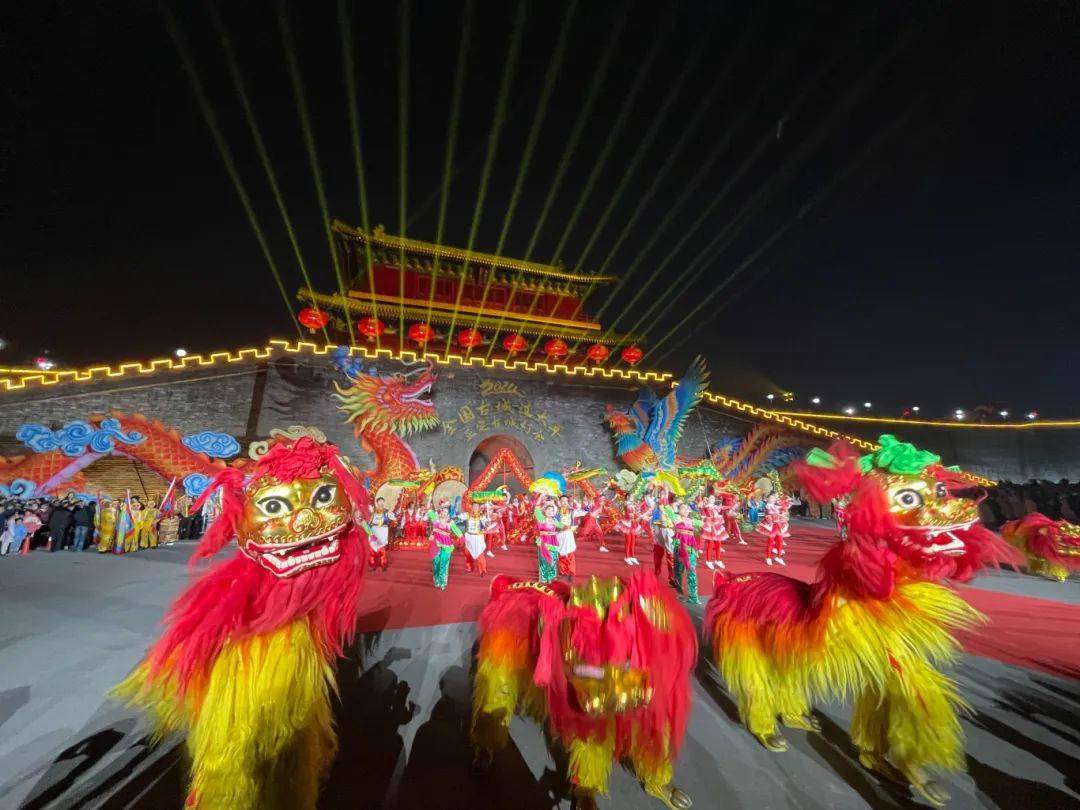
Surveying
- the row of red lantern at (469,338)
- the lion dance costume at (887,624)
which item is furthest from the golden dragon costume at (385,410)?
the lion dance costume at (887,624)

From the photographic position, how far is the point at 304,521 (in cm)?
222

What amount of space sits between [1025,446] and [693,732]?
3162 cm

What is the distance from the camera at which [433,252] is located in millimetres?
19656

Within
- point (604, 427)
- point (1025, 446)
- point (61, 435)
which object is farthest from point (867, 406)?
point (61, 435)

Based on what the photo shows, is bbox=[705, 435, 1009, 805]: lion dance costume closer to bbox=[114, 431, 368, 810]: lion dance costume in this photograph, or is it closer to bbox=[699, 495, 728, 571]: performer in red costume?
bbox=[114, 431, 368, 810]: lion dance costume

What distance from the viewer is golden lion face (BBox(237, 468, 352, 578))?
86.2 inches

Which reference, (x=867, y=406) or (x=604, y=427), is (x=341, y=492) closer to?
(x=604, y=427)

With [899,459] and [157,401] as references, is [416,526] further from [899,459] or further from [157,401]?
[899,459]

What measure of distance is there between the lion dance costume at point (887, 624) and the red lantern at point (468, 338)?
15.9 meters

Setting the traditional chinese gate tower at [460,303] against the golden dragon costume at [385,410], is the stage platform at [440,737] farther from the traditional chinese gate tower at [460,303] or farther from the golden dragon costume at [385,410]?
the traditional chinese gate tower at [460,303]

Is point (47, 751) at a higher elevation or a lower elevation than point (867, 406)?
lower

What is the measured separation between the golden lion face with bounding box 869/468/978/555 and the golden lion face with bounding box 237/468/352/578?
127 inches

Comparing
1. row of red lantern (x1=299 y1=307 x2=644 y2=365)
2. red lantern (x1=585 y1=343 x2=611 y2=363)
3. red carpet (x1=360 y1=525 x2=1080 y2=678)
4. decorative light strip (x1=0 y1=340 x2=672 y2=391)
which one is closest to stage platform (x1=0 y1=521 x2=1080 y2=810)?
red carpet (x1=360 y1=525 x2=1080 y2=678)

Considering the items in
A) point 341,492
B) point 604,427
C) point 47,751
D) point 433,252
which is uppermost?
point 433,252
